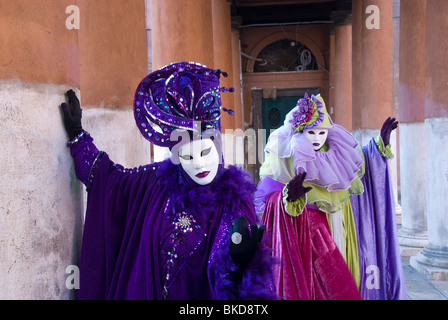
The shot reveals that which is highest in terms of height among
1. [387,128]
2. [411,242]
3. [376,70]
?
[376,70]

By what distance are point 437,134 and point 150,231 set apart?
4.39m

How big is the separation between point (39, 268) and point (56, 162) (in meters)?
0.38

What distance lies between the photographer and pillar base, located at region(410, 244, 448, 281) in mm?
5660

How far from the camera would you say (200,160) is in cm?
217

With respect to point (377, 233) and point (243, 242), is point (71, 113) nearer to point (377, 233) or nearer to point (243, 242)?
point (243, 242)

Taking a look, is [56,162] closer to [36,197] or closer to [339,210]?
[36,197]

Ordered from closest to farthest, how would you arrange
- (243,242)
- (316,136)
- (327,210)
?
(243,242)
(327,210)
(316,136)

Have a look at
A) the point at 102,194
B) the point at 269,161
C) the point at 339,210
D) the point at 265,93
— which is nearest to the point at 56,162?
the point at 102,194

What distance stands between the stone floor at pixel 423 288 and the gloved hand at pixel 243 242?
3648 millimetres

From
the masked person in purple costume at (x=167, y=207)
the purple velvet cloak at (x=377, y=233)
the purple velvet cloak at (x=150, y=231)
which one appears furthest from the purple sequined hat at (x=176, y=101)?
the purple velvet cloak at (x=377, y=233)

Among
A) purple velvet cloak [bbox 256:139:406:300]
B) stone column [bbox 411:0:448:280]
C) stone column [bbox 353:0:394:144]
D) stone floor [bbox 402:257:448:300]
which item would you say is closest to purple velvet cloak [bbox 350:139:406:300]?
purple velvet cloak [bbox 256:139:406:300]

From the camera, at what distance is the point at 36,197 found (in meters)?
1.72

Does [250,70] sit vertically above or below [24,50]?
above

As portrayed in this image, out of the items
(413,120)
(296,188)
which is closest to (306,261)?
(296,188)
